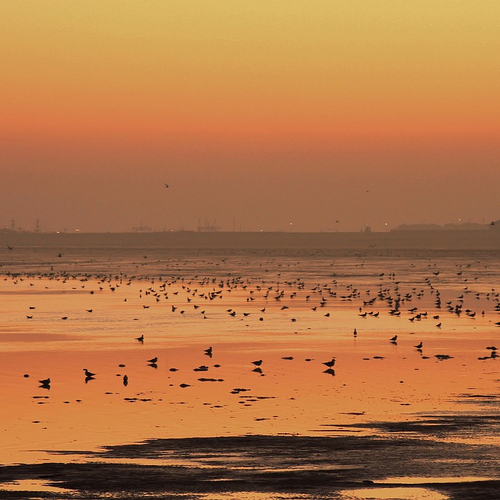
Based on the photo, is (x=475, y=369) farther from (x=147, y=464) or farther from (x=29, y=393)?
(x=147, y=464)

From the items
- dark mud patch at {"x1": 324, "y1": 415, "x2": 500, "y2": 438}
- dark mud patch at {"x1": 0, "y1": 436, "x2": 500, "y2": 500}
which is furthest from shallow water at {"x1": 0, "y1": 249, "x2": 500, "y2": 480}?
dark mud patch at {"x1": 0, "y1": 436, "x2": 500, "y2": 500}

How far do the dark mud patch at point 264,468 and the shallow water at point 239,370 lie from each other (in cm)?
74

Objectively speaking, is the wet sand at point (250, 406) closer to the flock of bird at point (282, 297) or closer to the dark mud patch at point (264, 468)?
the dark mud patch at point (264, 468)

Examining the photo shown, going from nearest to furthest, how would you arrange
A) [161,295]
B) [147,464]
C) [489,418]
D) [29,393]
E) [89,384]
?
[147,464]
[489,418]
[29,393]
[89,384]
[161,295]

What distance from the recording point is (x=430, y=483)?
55.8ft

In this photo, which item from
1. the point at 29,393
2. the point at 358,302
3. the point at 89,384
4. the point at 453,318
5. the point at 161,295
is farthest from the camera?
the point at 161,295

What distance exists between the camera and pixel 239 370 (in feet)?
104

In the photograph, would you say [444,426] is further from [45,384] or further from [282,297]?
[282,297]

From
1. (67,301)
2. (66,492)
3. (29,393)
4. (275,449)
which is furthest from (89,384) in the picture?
(67,301)

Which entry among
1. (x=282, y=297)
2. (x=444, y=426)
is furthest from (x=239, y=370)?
(x=282, y=297)

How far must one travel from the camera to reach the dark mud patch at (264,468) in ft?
54.3

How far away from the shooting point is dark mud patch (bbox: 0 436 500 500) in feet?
54.3

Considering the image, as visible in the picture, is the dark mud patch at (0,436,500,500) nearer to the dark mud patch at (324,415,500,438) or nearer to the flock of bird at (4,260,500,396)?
the dark mud patch at (324,415,500,438)

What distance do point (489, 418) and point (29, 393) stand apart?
10.9 meters
